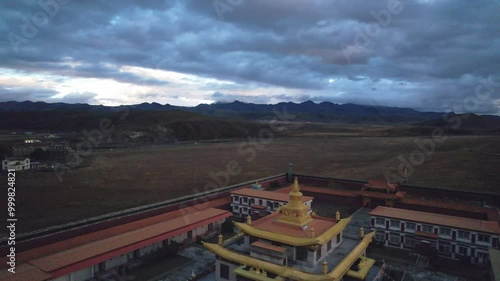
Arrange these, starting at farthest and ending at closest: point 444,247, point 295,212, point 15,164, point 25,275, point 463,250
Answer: point 15,164
point 444,247
point 463,250
point 295,212
point 25,275

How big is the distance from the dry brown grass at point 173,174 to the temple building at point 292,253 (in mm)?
20450

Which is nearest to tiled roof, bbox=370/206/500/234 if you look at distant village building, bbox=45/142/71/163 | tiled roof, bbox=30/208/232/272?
tiled roof, bbox=30/208/232/272

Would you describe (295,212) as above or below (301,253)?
above

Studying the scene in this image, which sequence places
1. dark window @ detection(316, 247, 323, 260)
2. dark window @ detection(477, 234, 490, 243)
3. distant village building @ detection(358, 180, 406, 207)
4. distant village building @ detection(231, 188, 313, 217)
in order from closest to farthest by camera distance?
dark window @ detection(316, 247, 323, 260), dark window @ detection(477, 234, 490, 243), distant village building @ detection(231, 188, 313, 217), distant village building @ detection(358, 180, 406, 207)

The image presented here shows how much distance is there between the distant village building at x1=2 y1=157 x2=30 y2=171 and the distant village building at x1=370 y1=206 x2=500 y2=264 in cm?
5511

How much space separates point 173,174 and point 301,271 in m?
42.1

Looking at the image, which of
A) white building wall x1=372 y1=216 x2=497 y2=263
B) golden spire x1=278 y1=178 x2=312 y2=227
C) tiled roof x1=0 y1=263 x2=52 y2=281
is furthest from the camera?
white building wall x1=372 y1=216 x2=497 y2=263

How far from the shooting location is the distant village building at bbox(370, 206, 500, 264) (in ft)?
75.6

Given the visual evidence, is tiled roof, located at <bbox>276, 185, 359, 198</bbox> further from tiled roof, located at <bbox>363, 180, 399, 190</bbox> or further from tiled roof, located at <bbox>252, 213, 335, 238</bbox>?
tiled roof, located at <bbox>252, 213, 335, 238</bbox>

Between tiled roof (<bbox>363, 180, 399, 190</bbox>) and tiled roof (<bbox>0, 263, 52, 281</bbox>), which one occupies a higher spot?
tiled roof (<bbox>363, 180, 399, 190</bbox>)

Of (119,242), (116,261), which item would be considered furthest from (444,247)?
(116,261)

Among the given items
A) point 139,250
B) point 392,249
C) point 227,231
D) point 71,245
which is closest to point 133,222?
point 139,250

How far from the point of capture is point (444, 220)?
2531 cm

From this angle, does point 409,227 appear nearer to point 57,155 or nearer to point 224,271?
point 224,271
